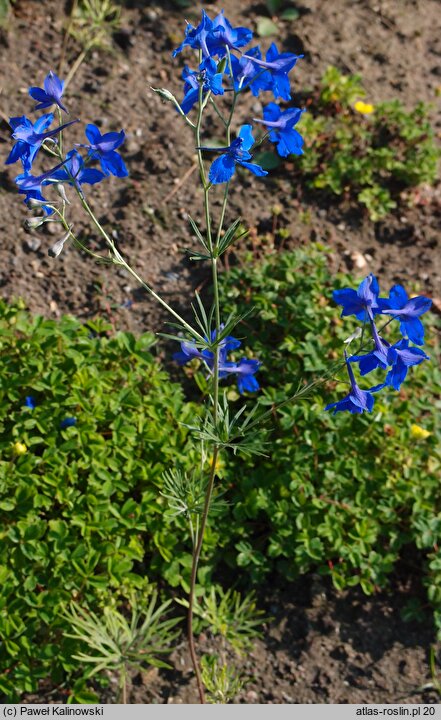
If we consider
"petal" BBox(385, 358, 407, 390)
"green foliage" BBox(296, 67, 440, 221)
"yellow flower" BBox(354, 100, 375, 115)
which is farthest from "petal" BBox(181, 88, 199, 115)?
"yellow flower" BBox(354, 100, 375, 115)

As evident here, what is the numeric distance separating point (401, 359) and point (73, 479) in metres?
1.43

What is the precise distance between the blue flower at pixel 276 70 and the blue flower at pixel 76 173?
45cm

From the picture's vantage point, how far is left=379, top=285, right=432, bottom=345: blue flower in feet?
5.93

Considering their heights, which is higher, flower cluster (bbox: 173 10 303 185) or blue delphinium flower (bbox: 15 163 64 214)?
flower cluster (bbox: 173 10 303 185)

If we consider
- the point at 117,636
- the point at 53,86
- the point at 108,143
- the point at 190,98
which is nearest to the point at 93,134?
the point at 108,143

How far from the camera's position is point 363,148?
14.3 ft

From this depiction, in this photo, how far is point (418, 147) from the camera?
434 cm

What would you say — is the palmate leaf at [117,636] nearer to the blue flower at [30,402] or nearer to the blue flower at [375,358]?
the blue flower at [30,402]

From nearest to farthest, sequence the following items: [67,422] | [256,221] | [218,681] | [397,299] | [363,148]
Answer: [397,299], [218,681], [67,422], [256,221], [363,148]

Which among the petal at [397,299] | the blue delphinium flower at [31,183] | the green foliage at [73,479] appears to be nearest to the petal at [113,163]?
the blue delphinium flower at [31,183]

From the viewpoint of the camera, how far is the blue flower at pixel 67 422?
2895mm

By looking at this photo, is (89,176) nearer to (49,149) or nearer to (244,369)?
(49,149)

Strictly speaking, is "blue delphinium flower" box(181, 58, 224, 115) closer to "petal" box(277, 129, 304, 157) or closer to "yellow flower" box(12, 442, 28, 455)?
"petal" box(277, 129, 304, 157)

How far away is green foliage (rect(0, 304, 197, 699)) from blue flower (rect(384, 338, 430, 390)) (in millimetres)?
1184
